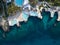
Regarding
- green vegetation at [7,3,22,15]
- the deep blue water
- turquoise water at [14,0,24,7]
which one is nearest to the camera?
the deep blue water

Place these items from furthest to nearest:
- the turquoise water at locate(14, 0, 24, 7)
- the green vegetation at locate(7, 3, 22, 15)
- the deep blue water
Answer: the turquoise water at locate(14, 0, 24, 7), the green vegetation at locate(7, 3, 22, 15), the deep blue water

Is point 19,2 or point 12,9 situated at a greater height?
point 19,2

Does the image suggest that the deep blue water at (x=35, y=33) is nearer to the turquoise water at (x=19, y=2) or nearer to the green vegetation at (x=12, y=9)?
the green vegetation at (x=12, y=9)

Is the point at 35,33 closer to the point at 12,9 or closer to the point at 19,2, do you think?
the point at 12,9

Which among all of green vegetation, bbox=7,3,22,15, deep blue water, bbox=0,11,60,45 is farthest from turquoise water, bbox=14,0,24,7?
deep blue water, bbox=0,11,60,45

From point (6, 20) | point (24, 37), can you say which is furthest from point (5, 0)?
point (24, 37)

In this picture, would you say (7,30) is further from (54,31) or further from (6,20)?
(54,31)

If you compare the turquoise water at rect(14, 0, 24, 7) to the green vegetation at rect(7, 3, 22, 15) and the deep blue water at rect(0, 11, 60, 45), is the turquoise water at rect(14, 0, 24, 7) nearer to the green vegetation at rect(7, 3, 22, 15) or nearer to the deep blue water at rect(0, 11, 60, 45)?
the green vegetation at rect(7, 3, 22, 15)

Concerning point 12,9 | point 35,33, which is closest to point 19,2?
point 12,9

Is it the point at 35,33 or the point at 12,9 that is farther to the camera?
the point at 12,9
